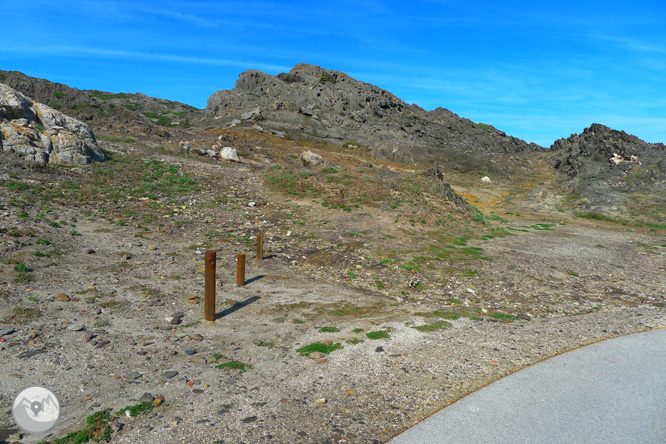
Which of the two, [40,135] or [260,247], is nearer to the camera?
[260,247]

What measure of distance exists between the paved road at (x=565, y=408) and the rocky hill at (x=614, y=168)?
31.9m

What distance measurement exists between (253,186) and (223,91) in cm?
4545

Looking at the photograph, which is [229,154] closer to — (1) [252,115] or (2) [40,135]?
(2) [40,135]

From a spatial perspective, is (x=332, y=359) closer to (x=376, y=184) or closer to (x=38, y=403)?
(x=38, y=403)

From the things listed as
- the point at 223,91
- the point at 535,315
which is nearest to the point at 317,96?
the point at 223,91

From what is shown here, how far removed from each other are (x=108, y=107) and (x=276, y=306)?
72.5 meters

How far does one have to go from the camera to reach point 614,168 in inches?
1778

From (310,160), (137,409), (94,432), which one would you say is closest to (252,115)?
(310,160)

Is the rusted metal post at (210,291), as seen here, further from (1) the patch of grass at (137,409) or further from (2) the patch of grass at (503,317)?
(2) the patch of grass at (503,317)

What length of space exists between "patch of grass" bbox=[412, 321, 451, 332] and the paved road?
2388 millimetres

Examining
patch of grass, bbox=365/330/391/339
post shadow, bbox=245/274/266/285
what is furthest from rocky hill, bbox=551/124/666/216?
post shadow, bbox=245/274/266/285

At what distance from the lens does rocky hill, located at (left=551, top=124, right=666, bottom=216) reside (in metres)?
36.1

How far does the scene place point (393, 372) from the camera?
7.27m

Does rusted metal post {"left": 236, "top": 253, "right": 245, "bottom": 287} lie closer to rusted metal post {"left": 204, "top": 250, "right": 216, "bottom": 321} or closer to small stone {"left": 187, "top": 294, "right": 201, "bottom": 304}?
small stone {"left": 187, "top": 294, "right": 201, "bottom": 304}
